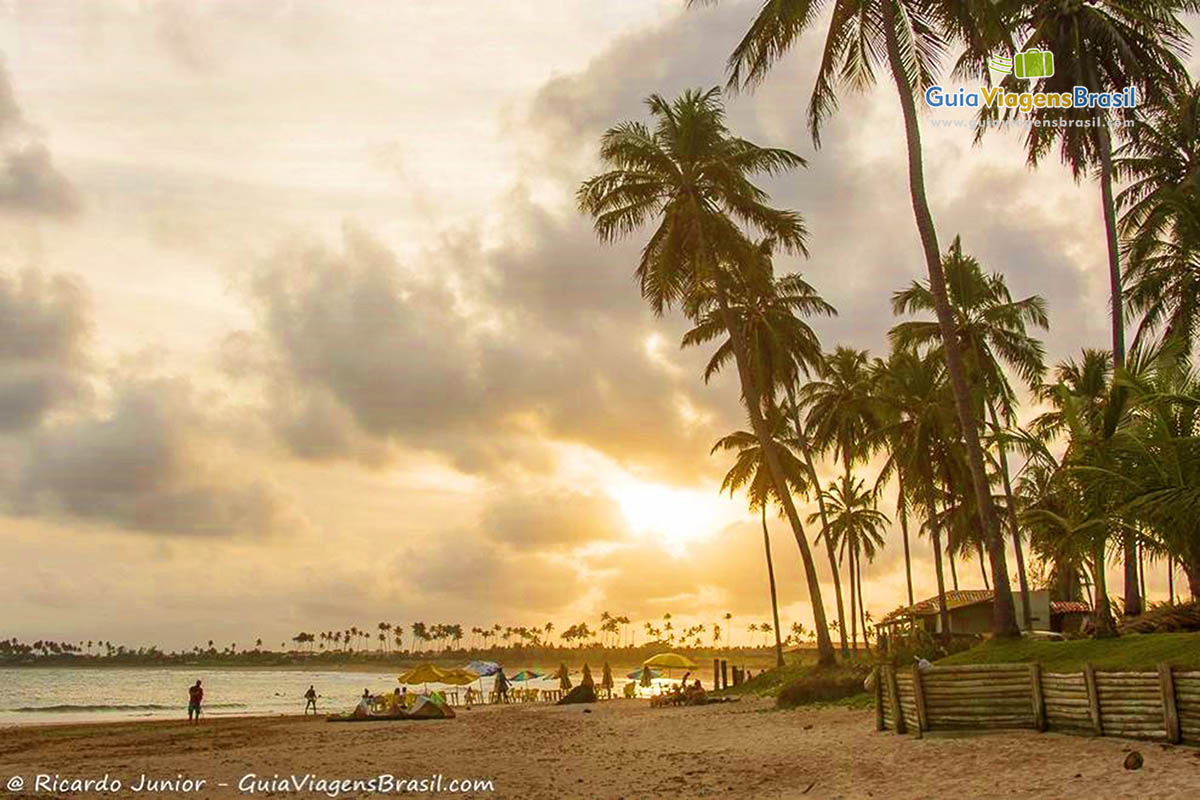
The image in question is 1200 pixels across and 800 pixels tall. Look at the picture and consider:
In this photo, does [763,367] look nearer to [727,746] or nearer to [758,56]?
[758,56]

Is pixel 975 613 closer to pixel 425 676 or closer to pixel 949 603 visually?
pixel 949 603

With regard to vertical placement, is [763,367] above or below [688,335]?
below

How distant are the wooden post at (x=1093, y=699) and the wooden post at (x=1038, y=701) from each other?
91cm

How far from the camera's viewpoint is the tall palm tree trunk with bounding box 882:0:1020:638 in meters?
21.2

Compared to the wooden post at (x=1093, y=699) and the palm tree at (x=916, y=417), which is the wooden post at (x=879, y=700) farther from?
the palm tree at (x=916, y=417)

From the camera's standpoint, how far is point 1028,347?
37.8 m

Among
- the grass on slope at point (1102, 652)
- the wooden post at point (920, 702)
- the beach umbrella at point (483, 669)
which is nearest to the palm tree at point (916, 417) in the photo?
the grass on slope at point (1102, 652)

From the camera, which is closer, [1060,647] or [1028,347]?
[1060,647]

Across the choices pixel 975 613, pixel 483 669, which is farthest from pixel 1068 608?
pixel 483 669

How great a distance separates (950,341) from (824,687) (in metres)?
9.98

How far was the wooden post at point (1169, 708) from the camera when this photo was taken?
12.4 m

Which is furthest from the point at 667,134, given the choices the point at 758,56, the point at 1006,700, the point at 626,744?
the point at 1006,700

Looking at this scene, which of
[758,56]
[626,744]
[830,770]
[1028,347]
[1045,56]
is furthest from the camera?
[1028,347]

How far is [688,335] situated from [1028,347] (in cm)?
1288
